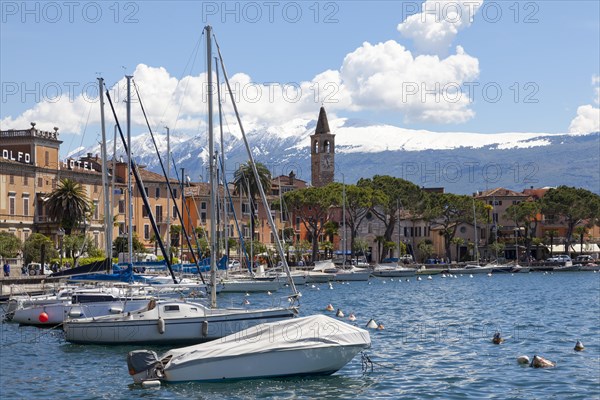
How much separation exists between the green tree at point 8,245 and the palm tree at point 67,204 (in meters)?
6.53

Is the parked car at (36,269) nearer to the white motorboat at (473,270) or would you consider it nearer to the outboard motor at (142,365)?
the outboard motor at (142,365)

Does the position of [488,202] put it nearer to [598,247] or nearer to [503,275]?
[598,247]

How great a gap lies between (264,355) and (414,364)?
702cm

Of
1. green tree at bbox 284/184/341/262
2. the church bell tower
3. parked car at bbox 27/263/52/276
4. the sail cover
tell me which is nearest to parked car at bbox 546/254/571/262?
green tree at bbox 284/184/341/262

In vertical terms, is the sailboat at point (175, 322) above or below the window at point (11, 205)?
below

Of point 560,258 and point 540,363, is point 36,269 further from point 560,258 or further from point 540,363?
point 560,258

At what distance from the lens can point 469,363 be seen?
33594 millimetres

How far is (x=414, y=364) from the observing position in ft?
109

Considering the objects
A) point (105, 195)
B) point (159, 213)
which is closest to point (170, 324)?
point (105, 195)

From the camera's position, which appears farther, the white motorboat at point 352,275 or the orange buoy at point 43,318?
the white motorboat at point 352,275

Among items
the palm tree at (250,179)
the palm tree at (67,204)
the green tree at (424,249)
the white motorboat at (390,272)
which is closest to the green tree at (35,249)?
the palm tree at (67,204)

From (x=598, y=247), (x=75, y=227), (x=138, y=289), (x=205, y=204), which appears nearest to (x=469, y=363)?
(x=138, y=289)

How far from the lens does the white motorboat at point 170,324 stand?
116ft

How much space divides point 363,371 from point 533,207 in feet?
378
